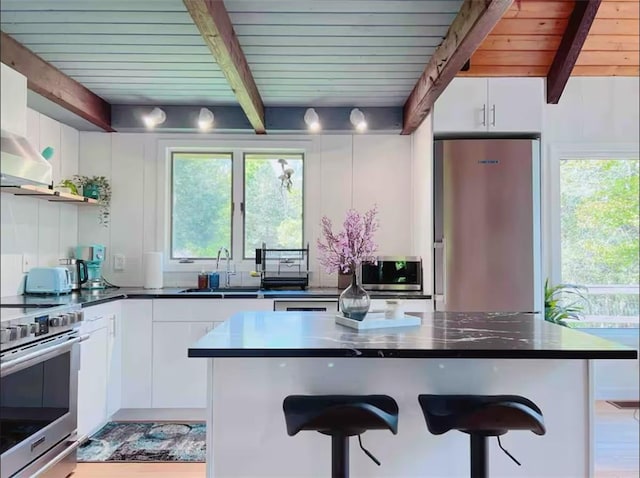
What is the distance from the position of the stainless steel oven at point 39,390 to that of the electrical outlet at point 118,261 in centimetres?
126

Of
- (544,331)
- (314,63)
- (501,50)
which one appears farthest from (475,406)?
(501,50)

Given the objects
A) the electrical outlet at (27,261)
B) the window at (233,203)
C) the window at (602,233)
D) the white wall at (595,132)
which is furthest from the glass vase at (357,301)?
the window at (602,233)

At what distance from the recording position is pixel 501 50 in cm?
319

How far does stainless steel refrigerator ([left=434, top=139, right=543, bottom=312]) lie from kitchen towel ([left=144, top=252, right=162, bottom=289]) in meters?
2.15

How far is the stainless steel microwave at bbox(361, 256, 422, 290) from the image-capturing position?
3.30 m

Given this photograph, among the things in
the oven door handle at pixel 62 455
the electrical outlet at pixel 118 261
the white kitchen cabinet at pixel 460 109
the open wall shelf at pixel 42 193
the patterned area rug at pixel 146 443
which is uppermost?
the white kitchen cabinet at pixel 460 109

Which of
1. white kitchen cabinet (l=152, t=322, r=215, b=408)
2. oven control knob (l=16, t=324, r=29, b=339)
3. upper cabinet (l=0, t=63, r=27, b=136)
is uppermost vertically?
upper cabinet (l=0, t=63, r=27, b=136)

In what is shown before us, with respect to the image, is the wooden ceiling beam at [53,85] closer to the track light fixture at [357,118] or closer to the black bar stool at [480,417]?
the track light fixture at [357,118]

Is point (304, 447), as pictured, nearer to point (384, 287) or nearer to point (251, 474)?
point (251, 474)

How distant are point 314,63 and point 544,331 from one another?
2027mm

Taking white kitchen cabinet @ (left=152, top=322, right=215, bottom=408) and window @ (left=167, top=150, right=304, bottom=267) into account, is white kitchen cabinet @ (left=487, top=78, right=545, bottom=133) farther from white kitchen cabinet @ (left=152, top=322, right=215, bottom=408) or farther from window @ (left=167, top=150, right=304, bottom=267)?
white kitchen cabinet @ (left=152, top=322, right=215, bottom=408)

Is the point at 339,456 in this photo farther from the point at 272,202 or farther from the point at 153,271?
the point at 272,202

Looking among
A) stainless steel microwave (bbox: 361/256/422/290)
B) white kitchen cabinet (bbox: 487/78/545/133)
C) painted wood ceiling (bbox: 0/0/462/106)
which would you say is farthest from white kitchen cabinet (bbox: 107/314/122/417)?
white kitchen cabinet (bbox: 487/78/545/133)

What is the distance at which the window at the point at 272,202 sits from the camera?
376cm
